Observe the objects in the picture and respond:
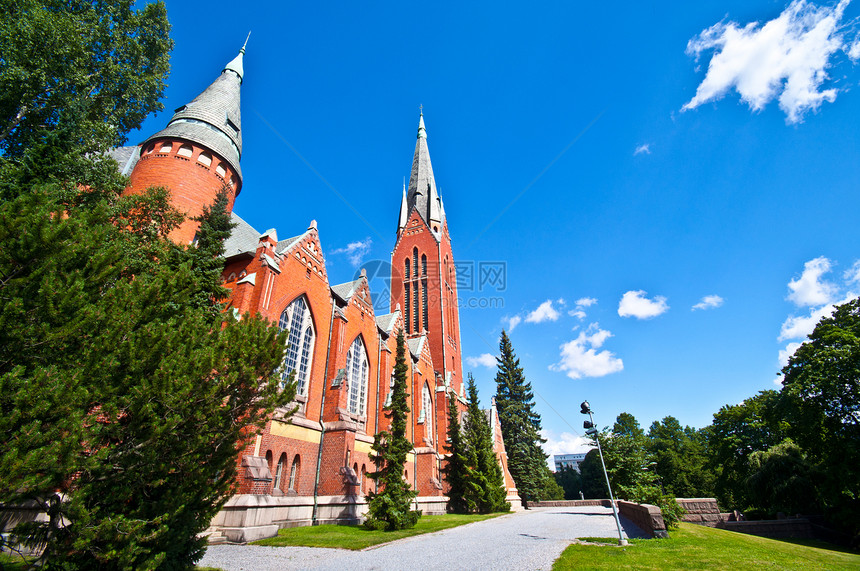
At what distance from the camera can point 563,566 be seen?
7.49m

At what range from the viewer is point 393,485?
1581 centimetres

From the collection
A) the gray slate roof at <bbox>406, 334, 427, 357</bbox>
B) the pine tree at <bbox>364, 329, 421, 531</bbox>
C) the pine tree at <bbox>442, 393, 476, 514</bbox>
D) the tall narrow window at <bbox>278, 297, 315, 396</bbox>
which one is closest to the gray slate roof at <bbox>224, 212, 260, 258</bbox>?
the tall narrow window at <bbox>278, 297, 315, 396</bbox>

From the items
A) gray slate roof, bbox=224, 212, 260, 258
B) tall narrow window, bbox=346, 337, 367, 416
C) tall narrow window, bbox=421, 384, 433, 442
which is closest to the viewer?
gray slate roof, bbox=224, 212, 260, 258

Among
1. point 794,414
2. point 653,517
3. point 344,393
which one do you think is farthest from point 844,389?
point 344,393

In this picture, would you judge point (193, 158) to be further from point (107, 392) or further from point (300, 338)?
point (107, 392)

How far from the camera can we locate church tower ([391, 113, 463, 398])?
4047 centimetres

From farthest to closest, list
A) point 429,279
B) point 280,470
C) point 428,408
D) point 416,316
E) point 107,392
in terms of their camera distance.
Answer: point 429,279
point 416,316
point 428,408
point 280,470
point 107,392

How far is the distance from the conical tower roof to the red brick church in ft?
0.25

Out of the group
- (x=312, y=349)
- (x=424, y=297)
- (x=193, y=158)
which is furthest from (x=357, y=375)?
(x=424, y=297)

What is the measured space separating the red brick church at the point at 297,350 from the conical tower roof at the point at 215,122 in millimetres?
75

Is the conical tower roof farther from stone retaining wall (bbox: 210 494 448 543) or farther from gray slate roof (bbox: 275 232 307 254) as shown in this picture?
stone retaining wall (bbox: 210 494 448 543)

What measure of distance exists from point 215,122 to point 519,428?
142 feet

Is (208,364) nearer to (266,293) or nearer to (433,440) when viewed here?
(266,293)

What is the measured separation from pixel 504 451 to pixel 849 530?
26.8 metres
